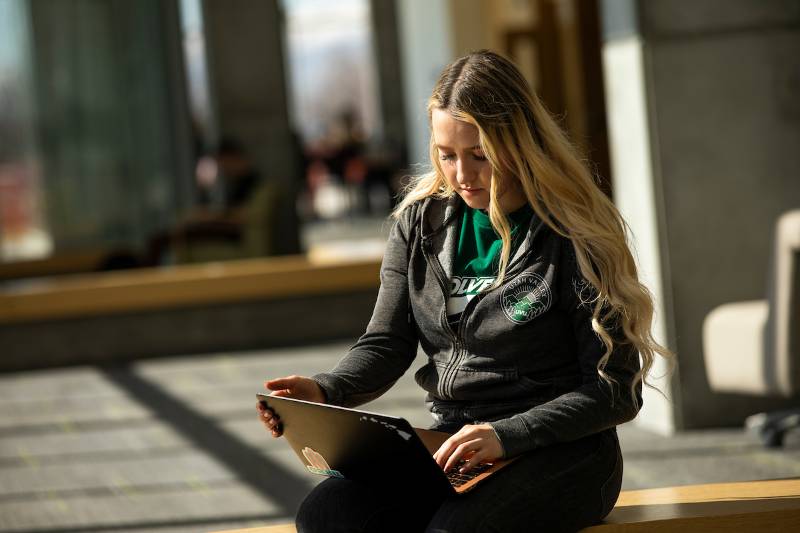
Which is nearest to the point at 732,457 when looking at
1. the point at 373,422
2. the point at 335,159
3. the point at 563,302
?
the point at 563,302

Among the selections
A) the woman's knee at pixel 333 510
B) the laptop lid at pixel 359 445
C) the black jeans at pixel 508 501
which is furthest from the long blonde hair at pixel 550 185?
the woman's knee at pixel 333 510

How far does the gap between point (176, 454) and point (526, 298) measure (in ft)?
10.7

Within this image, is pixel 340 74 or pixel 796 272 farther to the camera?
pixel 340 74

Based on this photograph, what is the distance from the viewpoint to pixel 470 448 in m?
2.07

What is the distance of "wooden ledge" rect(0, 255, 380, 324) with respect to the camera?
805 cm

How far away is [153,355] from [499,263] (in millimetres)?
6046

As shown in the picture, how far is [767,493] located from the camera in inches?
94.0

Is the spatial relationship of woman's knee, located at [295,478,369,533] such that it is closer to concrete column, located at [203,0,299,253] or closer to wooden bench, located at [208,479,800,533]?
wooden bench, located at [208,479,800,533]

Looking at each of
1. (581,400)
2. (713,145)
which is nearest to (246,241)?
(713,145)

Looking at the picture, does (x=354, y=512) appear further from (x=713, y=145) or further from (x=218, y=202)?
(x=218, y=202)

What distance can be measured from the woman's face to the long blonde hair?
0.02 metres

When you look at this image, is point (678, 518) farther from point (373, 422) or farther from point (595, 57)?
point (595, 57)

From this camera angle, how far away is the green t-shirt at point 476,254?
2.32 meters

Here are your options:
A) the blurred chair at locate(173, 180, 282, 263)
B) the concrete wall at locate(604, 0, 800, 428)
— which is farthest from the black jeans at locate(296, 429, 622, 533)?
the blurred chair at locate(173, 180, 282, 263)
